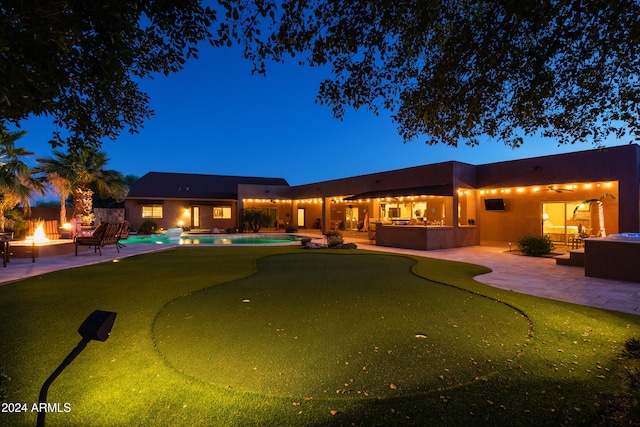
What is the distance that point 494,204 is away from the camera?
15836mm

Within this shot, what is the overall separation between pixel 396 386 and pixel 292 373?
92cm

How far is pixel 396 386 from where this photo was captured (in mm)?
2623

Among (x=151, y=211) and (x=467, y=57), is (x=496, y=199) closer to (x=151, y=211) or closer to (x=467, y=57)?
(x=467, y=57)

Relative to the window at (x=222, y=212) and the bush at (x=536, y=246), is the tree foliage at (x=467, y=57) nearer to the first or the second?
the bush at (x=536, y=246)

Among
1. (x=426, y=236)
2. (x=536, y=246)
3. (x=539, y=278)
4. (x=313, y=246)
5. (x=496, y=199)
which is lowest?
(x=539, y=278)

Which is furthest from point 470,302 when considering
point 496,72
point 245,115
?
point 245,115

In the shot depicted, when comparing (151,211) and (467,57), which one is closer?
(467,57)

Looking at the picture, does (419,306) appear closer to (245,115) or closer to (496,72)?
(496,72)

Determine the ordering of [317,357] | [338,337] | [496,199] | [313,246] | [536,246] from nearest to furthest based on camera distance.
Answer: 1. [317,357]
2. [338,337]
3. [536,246]
4. [313,246]
5. [496,199]

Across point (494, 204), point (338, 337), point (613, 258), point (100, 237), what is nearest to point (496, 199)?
point (494, 204)

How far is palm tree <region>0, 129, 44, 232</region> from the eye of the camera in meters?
12.2

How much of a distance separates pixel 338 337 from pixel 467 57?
3846 millimetres

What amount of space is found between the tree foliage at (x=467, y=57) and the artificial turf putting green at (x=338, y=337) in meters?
2.81

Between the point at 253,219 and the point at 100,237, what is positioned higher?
the point at 253,219
